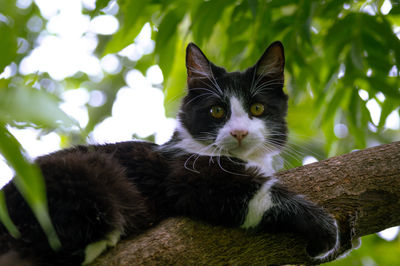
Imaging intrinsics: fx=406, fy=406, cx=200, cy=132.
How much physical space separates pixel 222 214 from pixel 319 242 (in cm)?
56

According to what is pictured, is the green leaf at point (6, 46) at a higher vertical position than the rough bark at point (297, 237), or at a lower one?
higher

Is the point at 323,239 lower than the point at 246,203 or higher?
lower

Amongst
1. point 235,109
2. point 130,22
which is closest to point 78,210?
point 130,22

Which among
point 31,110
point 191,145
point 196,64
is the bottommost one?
point 191,145

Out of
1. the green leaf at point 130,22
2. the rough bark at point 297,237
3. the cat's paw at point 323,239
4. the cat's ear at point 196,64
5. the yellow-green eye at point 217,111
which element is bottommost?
the cat's paw at point 323,239

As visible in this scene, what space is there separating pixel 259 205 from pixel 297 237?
282 millimetres

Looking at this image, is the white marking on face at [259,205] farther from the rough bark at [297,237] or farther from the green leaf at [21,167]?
the green leaf at [21,167]

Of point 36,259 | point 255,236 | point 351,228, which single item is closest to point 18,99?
point 36,259

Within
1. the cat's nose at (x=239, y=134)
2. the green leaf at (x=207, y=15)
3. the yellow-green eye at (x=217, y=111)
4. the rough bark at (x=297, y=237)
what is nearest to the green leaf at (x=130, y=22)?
the green leaf at (x=207, y=15)

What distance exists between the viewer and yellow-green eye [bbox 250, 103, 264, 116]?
312cm

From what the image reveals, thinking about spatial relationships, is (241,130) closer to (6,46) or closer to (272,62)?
(272,62)

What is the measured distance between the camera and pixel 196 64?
3.31m

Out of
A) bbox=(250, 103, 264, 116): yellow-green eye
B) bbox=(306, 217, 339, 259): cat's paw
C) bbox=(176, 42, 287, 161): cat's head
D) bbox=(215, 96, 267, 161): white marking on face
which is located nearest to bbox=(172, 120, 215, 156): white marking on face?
bbox=(176, 42, 287, 161): cat's head

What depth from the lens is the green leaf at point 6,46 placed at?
1177 mm
